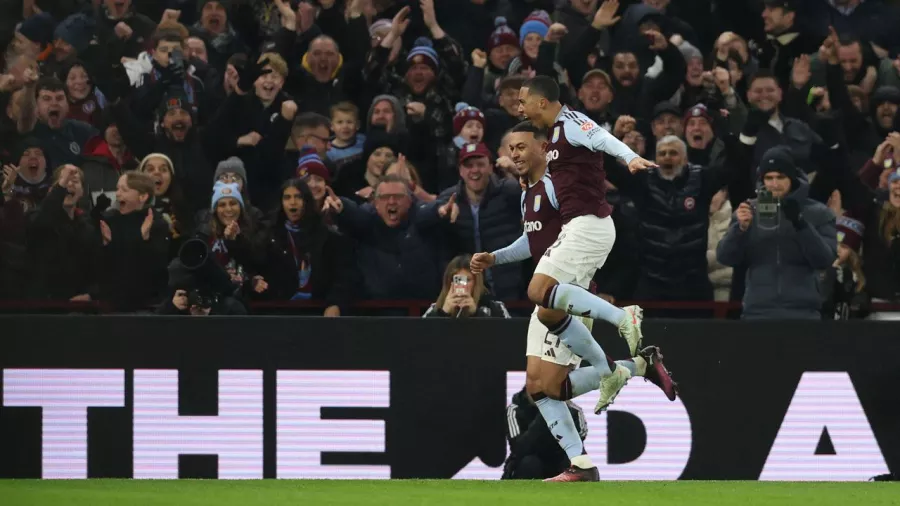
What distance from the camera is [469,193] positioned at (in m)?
12.3

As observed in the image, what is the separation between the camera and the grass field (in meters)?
7.67

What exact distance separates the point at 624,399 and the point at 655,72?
13.3 ft

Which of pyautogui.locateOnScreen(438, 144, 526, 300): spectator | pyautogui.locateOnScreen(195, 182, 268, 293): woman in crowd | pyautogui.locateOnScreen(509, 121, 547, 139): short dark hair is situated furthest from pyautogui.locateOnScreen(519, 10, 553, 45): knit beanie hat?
pyautogui.locateOnScreen(509, 121, 547, 139): short dark hair

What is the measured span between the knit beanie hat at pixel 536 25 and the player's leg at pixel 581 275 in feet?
18.4

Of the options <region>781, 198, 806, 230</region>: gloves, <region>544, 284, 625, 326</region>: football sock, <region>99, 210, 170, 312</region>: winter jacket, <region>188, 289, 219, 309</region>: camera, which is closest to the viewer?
<region>544, 284, 625, 326</region>: football sock

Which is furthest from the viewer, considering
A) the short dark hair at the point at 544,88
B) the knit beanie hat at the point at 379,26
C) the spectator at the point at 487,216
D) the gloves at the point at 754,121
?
the knit beanie hat at the point at 379,26

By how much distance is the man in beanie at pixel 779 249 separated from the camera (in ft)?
37.4

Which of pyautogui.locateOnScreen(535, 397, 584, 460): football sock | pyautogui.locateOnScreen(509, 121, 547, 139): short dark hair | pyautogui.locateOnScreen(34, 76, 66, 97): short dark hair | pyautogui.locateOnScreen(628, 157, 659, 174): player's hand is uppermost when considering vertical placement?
pyautogui.locateOnScreen(34, 76, 66, 97): short dark hair

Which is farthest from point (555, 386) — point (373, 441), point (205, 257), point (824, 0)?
point (824, 0)

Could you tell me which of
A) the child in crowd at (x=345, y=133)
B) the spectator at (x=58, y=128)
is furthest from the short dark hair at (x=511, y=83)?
the spectator at (x=58, y=128)

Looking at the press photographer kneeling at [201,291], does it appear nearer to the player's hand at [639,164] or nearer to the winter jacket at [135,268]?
the winter jacket at [135,268]

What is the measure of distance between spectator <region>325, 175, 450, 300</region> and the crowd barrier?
917mm

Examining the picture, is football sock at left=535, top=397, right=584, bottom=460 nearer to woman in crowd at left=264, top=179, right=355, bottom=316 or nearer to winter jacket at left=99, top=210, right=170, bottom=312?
woman in crowd at left=264, top=179, right=355, bottom=316

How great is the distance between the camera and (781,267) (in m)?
11.5
